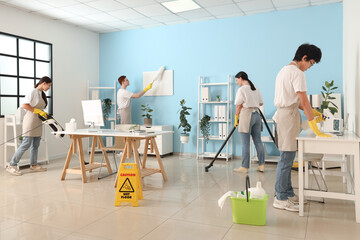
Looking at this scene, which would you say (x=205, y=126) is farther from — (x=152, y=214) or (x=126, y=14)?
(x=152, y=214)

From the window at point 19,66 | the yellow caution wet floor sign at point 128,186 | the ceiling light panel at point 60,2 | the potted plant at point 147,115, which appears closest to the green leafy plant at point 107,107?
the potted plant at point 147,115

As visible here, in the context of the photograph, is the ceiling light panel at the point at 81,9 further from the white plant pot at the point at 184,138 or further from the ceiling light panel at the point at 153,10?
the white plant pot at the point at 184,138

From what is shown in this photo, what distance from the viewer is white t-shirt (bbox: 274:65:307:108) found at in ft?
8.57

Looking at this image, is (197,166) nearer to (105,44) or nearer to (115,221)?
(115,221)

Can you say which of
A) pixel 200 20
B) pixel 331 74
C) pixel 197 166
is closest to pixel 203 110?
pixel 197 166

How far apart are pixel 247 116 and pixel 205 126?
1.34 m

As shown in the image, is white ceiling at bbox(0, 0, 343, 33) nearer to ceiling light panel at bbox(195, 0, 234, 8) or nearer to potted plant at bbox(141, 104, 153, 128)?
ceiling light panel at bbox(195, 0, 234, 8)

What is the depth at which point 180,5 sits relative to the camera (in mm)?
5234

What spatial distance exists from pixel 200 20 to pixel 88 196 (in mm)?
4143

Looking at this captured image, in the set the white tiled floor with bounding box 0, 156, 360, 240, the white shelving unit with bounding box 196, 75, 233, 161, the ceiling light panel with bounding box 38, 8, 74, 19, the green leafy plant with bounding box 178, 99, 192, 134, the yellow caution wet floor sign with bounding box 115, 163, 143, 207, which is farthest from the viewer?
the green leafy plant with bounding box 178, 99, 192, 134

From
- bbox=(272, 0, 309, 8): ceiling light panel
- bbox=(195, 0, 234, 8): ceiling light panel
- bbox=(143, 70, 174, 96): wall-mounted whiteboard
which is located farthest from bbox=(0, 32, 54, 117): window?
bbox=(272, 0, 309, 8): ceiling light panel

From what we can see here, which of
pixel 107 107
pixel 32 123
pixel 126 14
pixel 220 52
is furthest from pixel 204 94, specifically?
pixel 32 123

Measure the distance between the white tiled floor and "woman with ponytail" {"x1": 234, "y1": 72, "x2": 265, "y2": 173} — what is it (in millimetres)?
535

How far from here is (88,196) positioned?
334 centimetres
